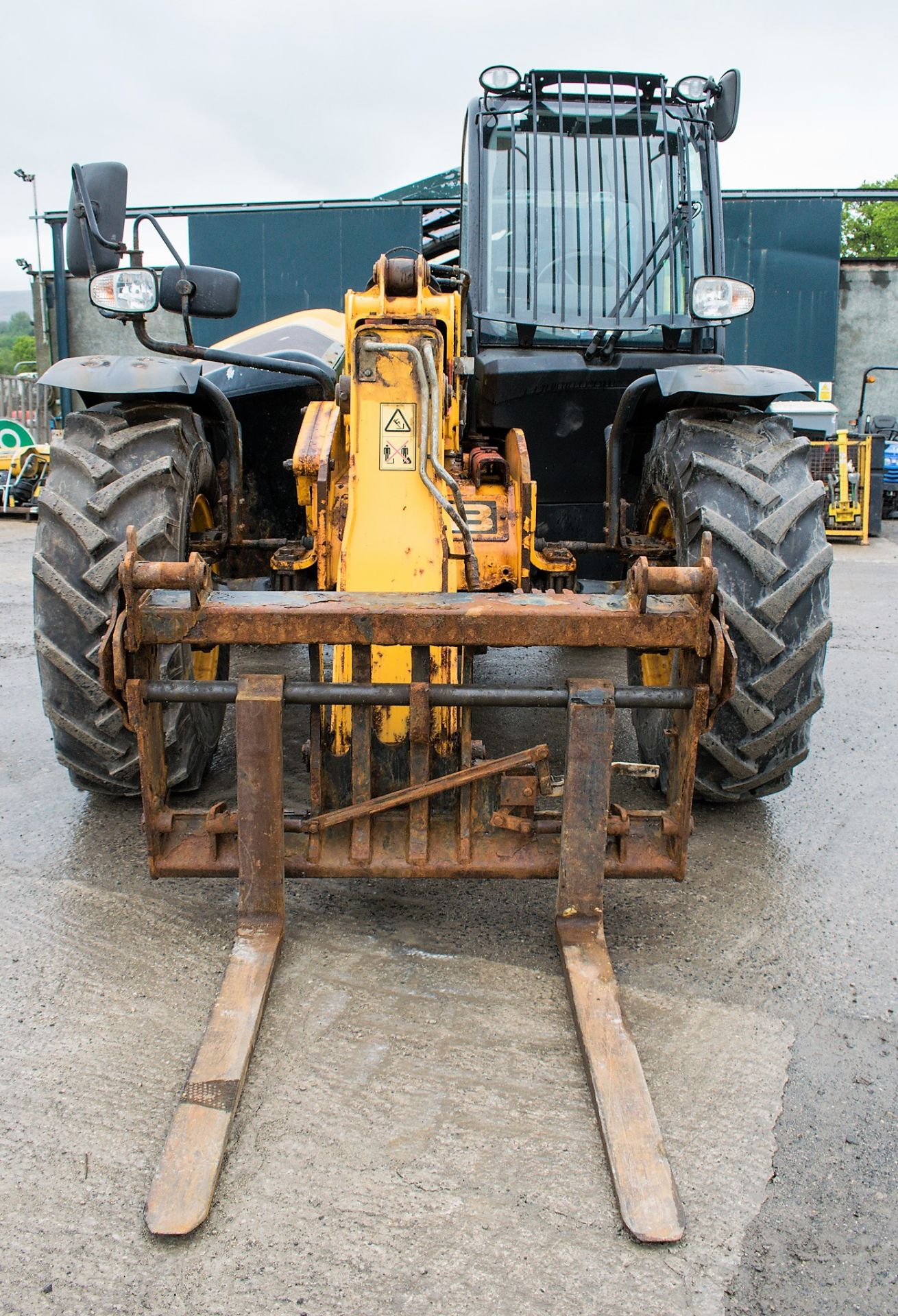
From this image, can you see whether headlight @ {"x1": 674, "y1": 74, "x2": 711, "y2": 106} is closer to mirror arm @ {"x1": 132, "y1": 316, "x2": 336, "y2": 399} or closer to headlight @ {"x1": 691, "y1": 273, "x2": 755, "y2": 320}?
headlight @ {"x1": 691, "y1": 273, "x2": 755, "y2": 320}

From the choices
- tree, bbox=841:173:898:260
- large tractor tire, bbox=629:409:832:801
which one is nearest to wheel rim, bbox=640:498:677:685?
large tractor tire, bbox=629:409:832:801

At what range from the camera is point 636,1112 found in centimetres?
213

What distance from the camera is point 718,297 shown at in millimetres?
3680

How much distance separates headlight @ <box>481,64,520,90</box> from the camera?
4168 mm

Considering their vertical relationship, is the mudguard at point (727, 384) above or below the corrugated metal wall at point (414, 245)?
below

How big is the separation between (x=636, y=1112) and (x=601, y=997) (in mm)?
382

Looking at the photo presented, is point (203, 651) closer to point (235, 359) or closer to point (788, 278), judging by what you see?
point (235, 359)

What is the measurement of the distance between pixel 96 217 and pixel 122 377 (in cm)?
51

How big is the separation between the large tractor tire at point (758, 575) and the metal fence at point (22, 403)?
19197mm

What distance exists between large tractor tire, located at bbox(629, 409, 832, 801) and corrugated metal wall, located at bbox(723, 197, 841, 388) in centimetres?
1466

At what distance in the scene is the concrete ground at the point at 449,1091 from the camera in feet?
5.87

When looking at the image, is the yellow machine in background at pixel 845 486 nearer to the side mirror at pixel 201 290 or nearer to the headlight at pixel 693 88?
the headlight at pixel 693 88

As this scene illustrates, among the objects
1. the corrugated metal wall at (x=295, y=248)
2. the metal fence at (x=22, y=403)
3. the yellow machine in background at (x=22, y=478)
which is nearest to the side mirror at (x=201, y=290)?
the yellow machine in background at (x=22, y=478)

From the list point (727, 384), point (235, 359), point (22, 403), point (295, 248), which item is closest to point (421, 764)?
point (727, 384)
